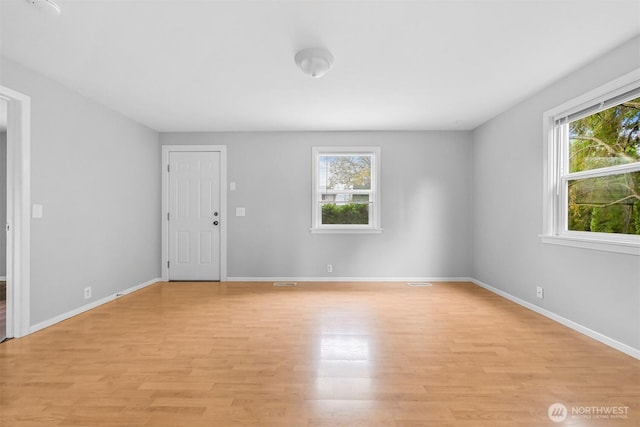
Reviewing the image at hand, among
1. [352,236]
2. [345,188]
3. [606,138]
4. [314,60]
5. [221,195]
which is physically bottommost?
[352,236]

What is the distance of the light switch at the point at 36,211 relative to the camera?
2.69 metres

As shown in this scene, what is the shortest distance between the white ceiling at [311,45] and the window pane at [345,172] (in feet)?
4.10

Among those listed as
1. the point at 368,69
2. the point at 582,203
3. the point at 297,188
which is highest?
the point at 368,69

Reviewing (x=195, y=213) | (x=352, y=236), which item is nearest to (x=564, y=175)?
(x=352, y=236)

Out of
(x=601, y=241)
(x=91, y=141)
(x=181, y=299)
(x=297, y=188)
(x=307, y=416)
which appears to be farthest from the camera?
(x=297, y=188)

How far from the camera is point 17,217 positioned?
2.57m

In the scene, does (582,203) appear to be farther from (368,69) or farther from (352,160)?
(352,160)

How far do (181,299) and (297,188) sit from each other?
228 cm

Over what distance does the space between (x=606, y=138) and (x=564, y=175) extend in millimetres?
472

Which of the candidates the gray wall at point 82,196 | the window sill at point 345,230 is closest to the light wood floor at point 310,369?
the gray wall at point 82,196

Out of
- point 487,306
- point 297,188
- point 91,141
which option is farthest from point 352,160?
point 91,141

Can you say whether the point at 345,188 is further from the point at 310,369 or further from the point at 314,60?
the point at 310,369

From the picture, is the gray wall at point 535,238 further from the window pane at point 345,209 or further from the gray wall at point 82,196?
the gray wall at point 82,196

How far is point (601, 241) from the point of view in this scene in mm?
2420
